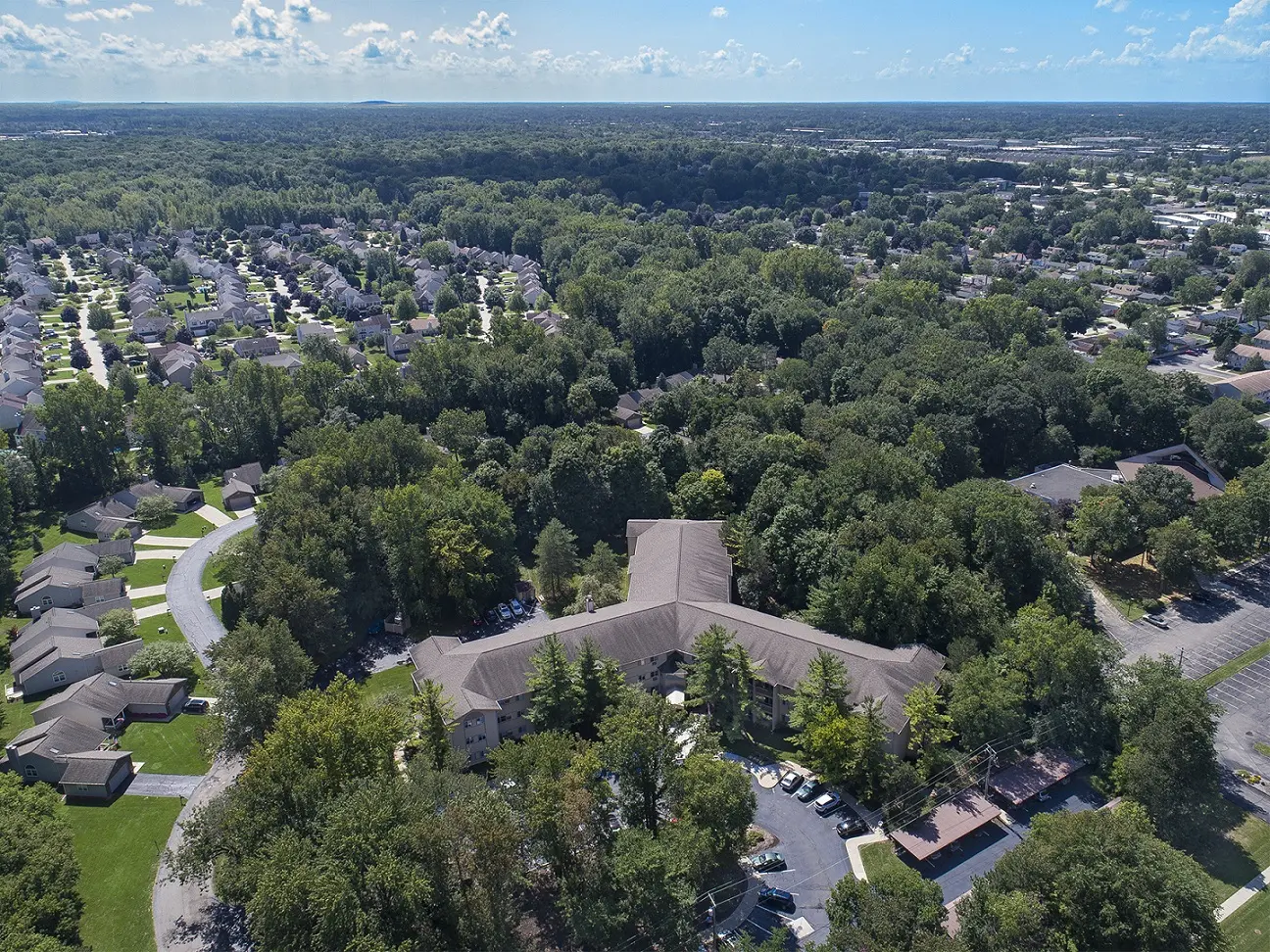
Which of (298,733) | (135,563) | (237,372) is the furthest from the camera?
(237,372)

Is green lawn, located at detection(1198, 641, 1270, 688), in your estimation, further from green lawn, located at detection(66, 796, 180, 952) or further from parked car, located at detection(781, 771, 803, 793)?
green lawn, located at detection(66, 796, 180, 952)

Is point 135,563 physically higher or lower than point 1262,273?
lower

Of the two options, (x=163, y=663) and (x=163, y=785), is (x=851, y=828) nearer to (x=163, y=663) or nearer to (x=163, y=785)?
(x=163, y=785)

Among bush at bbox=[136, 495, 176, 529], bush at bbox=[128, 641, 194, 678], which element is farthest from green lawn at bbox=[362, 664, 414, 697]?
bush at bbox=[136, 495, 176, 529]

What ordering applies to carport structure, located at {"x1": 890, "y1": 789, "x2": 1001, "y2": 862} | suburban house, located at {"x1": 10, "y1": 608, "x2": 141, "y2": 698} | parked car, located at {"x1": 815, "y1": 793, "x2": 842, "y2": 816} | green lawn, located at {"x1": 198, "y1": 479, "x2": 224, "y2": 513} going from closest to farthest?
carport structure, located at {"x1": 890, "y1": 789, "x2": 1001, "y2": 862}, parked car, located at {"x1": 815, "y1": 793, "x2": 842, "y2": 816}, suburban house, located at {"x1": 10, "y1": 608, "x2": 141, "y2": 698}, green lawn, located at {"x1": 198, "y1": 479, "x2": 224, "y2": 513}

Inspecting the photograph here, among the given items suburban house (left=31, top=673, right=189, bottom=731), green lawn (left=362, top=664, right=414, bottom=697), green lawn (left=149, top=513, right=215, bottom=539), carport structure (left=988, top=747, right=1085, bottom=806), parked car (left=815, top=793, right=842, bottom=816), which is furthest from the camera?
green lawn (left=149, top=513, right=215, bottom=539)

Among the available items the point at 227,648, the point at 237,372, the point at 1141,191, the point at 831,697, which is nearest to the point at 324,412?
the point at 237,372

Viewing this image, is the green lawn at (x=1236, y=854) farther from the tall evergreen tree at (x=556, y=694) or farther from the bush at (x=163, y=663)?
the bush at (x=163, y=663)

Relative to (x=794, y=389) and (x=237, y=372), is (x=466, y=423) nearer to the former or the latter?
(x=237, y=372)
